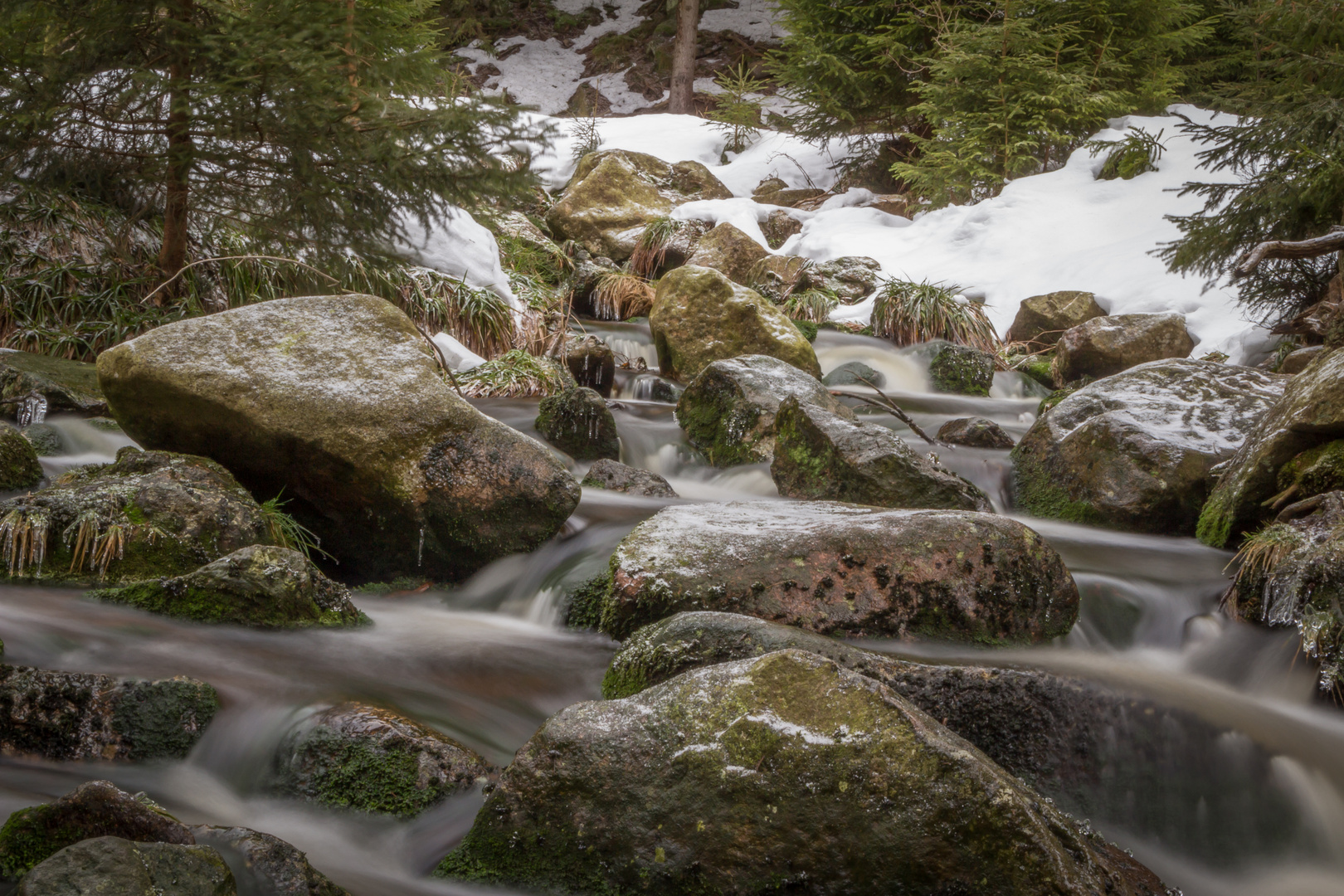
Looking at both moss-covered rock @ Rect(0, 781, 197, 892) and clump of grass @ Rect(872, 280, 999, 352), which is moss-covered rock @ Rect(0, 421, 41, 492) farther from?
clump of grass @ Rect(872, 280, 999, 352)

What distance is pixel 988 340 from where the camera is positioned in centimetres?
988

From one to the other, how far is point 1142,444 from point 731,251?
24.9 ft

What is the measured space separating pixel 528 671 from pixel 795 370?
12.7 ft

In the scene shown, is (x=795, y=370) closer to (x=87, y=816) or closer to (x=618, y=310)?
(x=618, y=310)

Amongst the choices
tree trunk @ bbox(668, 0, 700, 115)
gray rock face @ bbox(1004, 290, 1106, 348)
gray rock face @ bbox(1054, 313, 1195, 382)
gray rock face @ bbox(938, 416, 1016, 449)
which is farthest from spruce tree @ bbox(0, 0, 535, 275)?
tree trunk @ bbox(668, 0, 700, 115)

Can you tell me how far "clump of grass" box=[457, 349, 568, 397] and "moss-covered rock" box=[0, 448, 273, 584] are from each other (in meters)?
3.64

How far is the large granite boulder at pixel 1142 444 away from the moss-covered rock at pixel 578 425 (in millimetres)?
2769

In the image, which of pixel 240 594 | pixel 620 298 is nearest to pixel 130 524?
pixel 240 594

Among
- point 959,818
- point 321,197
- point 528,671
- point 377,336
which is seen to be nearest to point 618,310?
point 321,197

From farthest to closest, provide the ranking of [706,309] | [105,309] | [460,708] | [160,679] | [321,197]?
[706,309], [105,309], [321,197], [460,708], [160,679]

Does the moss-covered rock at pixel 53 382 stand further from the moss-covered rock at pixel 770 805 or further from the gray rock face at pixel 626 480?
the moss-covered rock at pixel 770 805

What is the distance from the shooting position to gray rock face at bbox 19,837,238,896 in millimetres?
1389

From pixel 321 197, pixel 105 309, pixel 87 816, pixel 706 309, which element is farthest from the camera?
pixel 706 309

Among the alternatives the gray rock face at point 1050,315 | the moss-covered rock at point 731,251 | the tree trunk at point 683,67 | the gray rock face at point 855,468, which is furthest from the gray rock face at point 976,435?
the tree trunk at point 683,67
